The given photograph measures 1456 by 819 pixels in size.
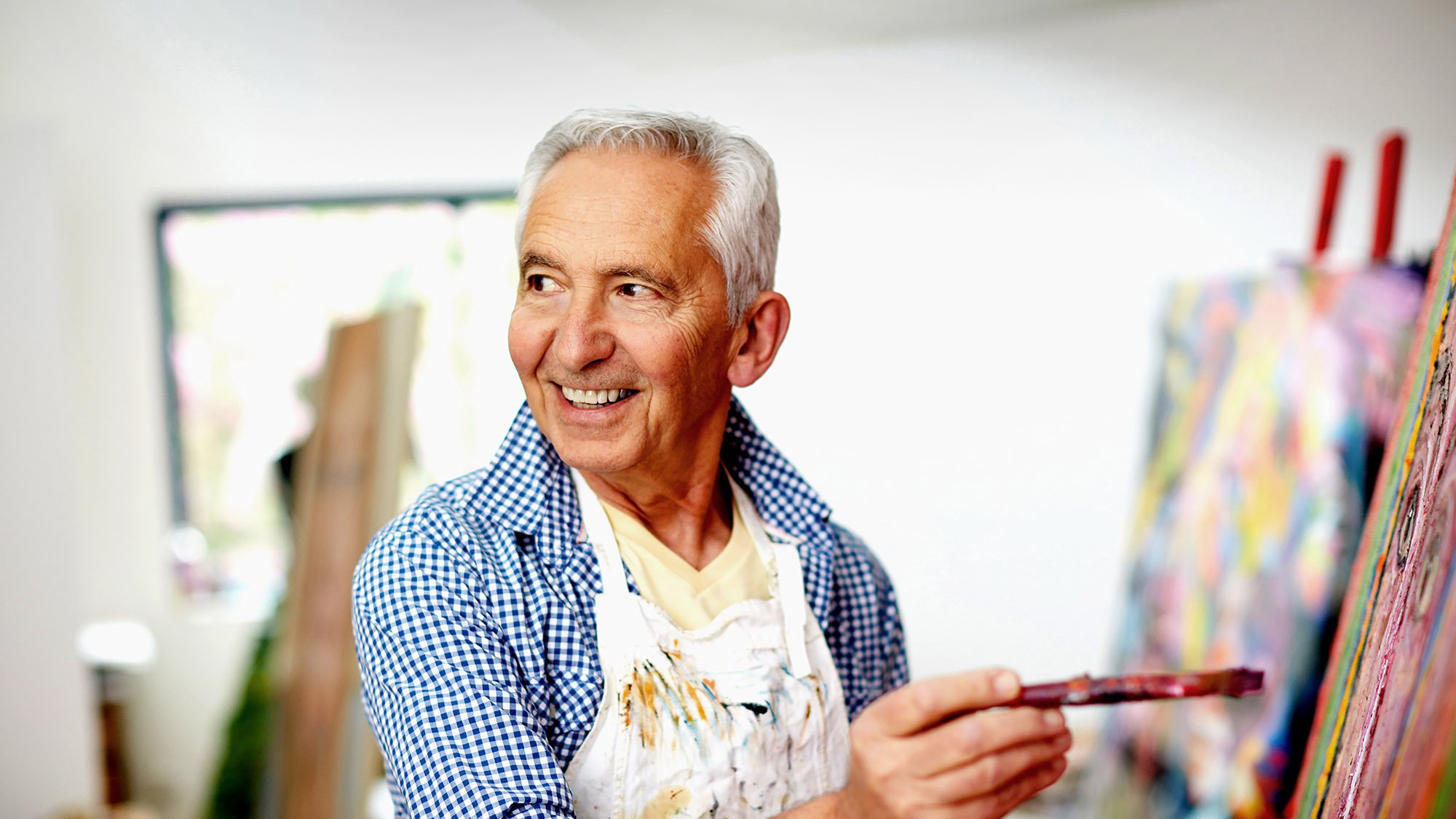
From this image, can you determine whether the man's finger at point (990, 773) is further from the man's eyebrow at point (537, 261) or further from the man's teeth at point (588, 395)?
the man's eyebrow at point (537, 261)

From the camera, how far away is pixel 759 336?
5.08 feet

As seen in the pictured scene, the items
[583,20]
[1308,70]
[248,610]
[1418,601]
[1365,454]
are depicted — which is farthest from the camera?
[248,610]

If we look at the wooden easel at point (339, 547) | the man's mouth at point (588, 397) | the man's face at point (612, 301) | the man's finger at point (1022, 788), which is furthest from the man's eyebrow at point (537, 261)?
the wooden easel at point (339, 547)

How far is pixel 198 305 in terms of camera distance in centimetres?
465

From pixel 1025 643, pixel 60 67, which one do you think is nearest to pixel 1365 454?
pixel 1025 643

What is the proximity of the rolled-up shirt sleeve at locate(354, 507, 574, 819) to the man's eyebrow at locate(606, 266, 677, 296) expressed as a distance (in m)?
0.33

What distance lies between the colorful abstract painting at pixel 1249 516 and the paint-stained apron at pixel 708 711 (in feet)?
4.33

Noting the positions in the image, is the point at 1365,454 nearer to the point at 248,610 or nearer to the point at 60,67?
the point at 248,610

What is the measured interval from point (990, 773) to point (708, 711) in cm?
41

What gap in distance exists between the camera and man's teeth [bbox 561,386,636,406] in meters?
1.34

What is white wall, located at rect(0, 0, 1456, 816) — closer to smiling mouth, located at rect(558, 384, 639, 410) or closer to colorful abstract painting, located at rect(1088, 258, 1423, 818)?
colorful abstract painting, located at rect(1088, 258, 1423, 818)

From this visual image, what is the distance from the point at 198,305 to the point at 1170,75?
3.74 m

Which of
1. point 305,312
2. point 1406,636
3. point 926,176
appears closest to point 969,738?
point 1406,636

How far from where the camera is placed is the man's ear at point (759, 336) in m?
1.51
